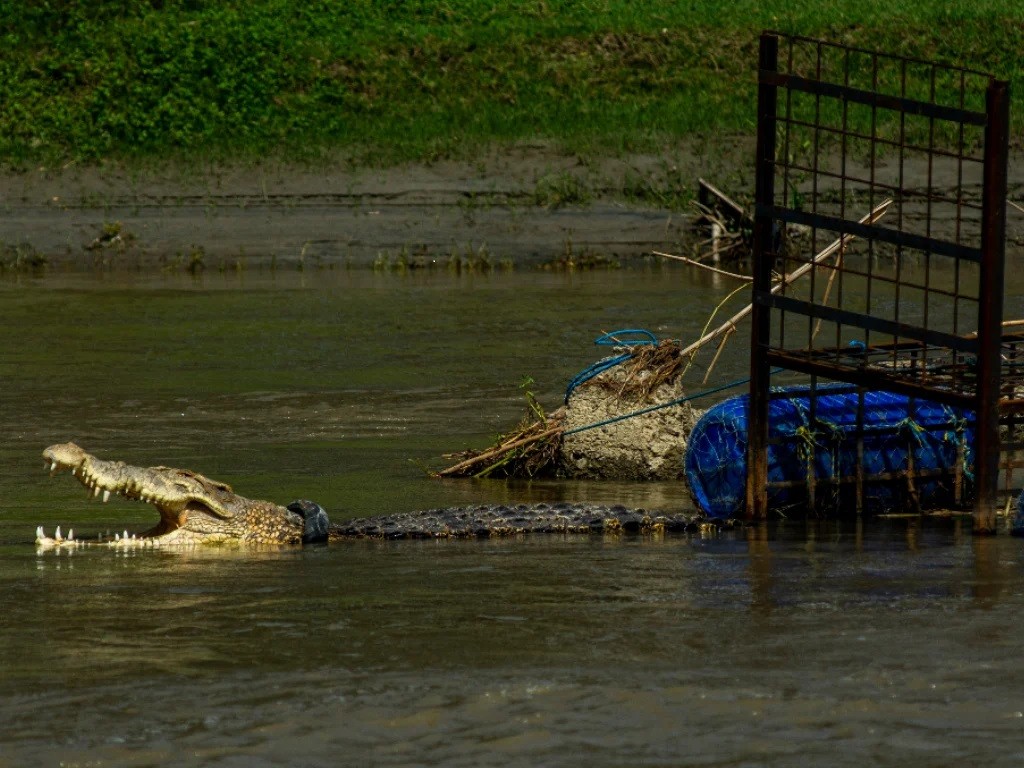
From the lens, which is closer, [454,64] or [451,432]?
[451,432]

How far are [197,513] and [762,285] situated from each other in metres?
2.65

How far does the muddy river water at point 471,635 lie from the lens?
519 centimetres

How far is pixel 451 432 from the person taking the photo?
11602mm

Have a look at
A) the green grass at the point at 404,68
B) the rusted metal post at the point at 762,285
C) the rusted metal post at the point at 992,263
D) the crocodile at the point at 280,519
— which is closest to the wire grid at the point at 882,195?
the green grass at the point at 404,68

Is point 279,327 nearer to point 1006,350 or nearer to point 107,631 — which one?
point 1006,350

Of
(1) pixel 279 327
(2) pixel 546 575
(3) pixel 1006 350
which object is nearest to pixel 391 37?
(1) pixel 279 327

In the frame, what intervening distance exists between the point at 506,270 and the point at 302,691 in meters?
15.8

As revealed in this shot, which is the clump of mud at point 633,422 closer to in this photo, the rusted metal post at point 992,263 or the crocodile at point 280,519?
the crocodile at point 280,519

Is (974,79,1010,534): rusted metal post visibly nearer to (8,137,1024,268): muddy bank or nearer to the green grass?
(8,137,1024,268): muddy bank

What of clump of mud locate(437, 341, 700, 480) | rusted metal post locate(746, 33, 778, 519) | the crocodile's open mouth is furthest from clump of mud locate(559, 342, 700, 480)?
the crocodile's open mouth

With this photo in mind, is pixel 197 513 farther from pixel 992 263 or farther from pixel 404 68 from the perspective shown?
pixel 404 68

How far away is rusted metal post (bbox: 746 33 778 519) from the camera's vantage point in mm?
8117

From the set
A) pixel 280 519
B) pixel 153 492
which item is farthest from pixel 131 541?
pixel 280 519

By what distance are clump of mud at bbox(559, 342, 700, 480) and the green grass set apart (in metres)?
13.8
